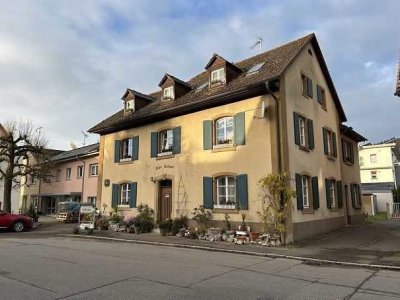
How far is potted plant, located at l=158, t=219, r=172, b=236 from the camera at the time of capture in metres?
18.2

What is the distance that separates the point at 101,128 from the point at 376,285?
18779 millimetres

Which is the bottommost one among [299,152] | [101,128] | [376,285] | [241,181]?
[376,285]

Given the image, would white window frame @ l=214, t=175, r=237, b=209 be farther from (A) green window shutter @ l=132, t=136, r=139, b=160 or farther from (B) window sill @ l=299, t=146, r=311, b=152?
(A) green window shutter @ l=132, t=136, r=139, b=160

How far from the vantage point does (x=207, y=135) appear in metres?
18.0

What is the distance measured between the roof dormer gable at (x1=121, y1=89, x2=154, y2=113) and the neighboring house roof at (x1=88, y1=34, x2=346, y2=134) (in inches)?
16.9

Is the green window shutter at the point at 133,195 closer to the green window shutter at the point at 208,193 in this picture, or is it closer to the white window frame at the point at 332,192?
the green window shutter at the point at 208,193

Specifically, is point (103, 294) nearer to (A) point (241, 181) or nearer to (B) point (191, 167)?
(A) point (241, 181)

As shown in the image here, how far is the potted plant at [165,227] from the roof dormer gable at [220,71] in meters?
6.99

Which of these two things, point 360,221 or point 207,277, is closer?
point 207,277

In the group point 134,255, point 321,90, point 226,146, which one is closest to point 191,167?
point 226,146

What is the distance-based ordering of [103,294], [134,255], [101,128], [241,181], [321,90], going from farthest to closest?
[101,128] → [321,90] → [241,181] → [134,255] → [103,294]

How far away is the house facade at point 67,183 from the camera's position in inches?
1274

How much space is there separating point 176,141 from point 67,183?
19931mm

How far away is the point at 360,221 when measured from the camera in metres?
25.6
